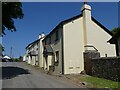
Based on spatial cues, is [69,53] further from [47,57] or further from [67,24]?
[47,57]

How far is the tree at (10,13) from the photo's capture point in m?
18.4

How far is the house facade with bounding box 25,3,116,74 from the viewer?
25297 mm

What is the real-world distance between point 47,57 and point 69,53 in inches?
293

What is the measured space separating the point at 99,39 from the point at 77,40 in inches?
130

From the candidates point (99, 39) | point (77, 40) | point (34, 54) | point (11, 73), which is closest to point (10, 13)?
point (11, 73)

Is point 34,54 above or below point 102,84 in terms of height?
above

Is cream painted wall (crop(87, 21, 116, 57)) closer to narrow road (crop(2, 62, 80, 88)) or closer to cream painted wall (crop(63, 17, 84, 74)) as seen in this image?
cream painted wall (crop(63, 17, 84, 74))

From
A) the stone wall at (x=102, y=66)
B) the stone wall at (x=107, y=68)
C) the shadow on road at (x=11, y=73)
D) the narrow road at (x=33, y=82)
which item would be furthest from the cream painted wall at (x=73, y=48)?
the shadow on road at (x=11, y=73)

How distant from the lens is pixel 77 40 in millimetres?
25938

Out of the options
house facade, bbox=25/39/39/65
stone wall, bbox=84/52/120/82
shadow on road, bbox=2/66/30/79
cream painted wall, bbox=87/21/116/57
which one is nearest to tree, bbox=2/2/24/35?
shadow on road, bbox=2/66/30/79

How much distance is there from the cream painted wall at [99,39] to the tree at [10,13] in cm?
973

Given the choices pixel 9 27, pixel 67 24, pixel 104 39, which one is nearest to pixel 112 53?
pixel 104 39

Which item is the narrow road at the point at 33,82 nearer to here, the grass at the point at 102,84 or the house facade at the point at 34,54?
the grass at the point at 102,84

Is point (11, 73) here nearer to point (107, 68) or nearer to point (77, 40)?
point (77, 40)
